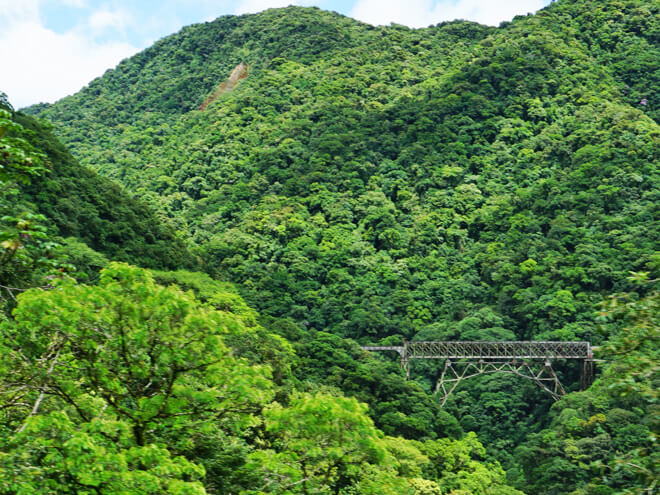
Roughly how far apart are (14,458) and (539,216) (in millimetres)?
67080

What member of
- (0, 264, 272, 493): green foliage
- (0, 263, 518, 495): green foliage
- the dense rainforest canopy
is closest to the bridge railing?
the dense rainforest canopy

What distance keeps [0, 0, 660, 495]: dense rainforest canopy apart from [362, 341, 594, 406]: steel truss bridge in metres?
1.33

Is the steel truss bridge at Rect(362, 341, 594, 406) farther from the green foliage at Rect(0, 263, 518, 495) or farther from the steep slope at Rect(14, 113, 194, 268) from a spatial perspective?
the green foliage at Rect(0, 263, 518, 495)

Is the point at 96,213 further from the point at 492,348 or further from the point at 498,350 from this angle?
the point at 492,348

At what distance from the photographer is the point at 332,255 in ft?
225

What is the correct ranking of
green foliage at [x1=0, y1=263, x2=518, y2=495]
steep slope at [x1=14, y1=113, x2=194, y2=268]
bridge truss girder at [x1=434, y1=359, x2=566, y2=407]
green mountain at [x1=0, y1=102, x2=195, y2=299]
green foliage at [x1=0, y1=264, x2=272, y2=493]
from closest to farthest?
green foliage at [x1=0, y1=263, x2=518, y2=495]
green foliage at [x1=0, y1=264, x2=272, y2=493]
green mountain at [x1=0, y1=102, x2=195, y2=299]
steep slope at [x1=14, y1=113, x2=194, y2=268]
bridge truss girder at [x1=434, y1=359, x2=566, y2=407]

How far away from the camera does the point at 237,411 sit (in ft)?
33.6

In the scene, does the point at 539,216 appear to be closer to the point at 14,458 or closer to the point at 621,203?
the point at 621,203

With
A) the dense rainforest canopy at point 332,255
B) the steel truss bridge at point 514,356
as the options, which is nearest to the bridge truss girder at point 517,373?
the steel truss bridge at point 514,356

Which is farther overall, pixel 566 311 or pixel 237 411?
pixel 566 311

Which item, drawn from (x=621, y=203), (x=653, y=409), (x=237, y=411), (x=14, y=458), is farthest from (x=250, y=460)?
(x=621, y=203)

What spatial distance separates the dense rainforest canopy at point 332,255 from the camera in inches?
376

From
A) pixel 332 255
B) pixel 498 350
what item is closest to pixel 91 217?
pixel 498 350

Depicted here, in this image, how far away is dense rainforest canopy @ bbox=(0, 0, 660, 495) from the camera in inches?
376
